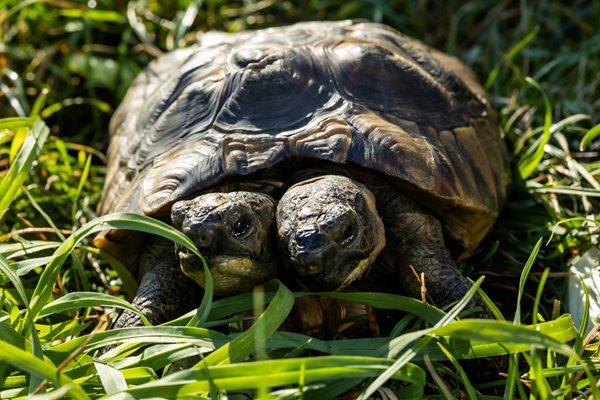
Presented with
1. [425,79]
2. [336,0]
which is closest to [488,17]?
[336,0]

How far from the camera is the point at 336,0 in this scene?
18.4 feet

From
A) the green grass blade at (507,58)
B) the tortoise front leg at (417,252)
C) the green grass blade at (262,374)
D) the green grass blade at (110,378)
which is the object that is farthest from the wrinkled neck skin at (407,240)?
the green grass blade at (507,58)

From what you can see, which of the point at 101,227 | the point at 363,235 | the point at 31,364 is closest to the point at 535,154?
the point at 363,235

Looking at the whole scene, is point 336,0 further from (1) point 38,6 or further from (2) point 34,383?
(2) point 34,383

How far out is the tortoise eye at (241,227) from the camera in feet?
8.45

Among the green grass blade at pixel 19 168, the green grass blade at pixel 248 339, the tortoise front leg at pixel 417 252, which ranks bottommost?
the tortoise front leg at pixel 417 252

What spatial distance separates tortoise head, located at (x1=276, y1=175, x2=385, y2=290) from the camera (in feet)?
8.05

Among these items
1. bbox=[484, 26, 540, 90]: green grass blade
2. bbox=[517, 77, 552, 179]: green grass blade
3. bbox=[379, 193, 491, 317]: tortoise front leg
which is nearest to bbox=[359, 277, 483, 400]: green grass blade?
bbox=[379, 193, 491, 317]: tortoise front leg

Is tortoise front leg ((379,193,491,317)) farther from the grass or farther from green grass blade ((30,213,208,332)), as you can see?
green grass blade ((30,213,208,332))

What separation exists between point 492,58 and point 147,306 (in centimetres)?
335

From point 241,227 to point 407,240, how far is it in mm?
774

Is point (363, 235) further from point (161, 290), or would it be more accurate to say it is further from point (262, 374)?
point (161, 290)

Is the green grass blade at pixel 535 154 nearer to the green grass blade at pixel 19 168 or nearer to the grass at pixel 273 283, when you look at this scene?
the grass at pixel 273 283

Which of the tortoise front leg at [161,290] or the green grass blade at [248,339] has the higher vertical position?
the green grass blade at [248,339]
